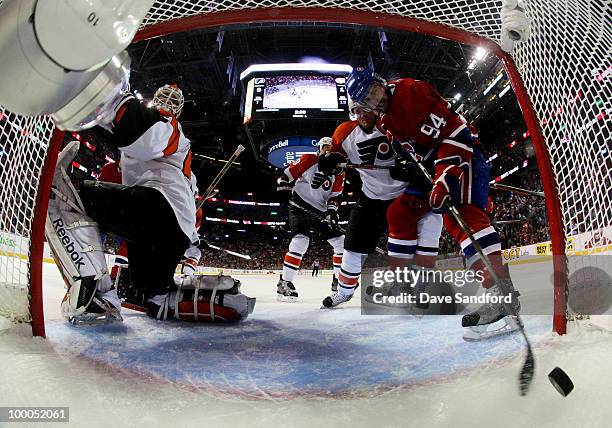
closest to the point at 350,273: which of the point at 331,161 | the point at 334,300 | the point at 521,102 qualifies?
the point at 334,300

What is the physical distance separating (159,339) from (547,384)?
0.99m

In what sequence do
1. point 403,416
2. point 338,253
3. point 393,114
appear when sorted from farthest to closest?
point 338,253 → point 393,114 → point 403,416

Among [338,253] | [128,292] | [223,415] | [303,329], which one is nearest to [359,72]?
[303,329]

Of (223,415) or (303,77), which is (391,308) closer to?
(223,415)

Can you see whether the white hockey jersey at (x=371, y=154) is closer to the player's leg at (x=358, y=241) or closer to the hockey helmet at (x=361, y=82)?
the player's leg at (x=358, y=241)

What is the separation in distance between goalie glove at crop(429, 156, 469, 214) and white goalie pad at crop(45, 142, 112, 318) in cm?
115

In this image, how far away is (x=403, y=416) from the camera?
0.58 m

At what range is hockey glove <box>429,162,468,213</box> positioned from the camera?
4.42 feet

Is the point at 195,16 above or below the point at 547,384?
above

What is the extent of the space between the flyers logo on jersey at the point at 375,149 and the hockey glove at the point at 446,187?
3.09 ft

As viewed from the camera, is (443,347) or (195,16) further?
(195,16)

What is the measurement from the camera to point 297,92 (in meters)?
6.68

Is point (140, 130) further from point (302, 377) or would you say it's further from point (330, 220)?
point (330, 220)

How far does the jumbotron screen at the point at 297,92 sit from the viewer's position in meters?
6.47
